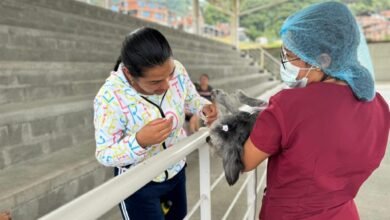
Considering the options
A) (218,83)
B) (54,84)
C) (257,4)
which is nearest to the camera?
(54,84)

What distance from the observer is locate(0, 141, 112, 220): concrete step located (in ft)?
5.12

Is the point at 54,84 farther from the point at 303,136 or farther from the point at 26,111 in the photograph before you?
the point at 303,136

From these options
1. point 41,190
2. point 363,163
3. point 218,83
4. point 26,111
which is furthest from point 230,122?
point 218,83

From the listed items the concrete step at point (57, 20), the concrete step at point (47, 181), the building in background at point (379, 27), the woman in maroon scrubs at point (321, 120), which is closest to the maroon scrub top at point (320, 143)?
the woman in maroon scrubs at point (321, 120)

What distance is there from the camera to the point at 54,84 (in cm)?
265

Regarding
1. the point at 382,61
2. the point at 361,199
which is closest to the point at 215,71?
the point at 361,199

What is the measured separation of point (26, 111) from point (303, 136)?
1857mm

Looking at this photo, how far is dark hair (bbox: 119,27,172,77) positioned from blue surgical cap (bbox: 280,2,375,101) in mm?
332

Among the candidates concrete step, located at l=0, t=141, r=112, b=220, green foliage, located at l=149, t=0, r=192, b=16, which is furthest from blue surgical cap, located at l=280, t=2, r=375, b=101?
green foliage, located at l=149, t=0, r=192, b=16

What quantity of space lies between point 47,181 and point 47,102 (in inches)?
34.6

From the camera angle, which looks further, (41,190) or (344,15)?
(41,190)

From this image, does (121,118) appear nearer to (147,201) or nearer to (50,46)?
(147,201)

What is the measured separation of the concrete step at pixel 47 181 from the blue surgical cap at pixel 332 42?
4.52 feet

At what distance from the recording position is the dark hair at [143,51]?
869 mm
